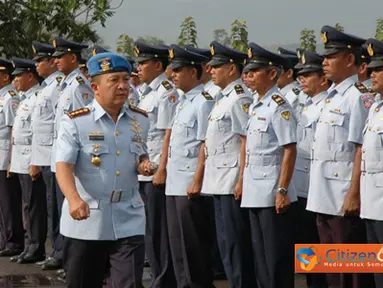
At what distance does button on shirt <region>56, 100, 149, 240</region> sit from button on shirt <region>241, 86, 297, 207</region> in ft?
4.41

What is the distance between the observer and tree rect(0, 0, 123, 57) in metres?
15.8

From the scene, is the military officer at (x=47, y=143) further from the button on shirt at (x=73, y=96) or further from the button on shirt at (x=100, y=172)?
the button on shirt at (x=100, y=172)

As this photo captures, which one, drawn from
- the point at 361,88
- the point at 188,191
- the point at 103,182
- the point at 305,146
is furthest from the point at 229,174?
the point at 103,182

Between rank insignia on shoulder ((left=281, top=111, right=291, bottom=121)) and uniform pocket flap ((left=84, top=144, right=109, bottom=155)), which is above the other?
rank insignia on shoulder ((left=281, top=111, right=291, bottom=121))

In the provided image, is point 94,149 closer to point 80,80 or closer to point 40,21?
point 80,80

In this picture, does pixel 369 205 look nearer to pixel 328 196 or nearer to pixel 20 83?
pixel 328 196

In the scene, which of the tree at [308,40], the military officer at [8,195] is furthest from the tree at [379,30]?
the military officer at [8,195]

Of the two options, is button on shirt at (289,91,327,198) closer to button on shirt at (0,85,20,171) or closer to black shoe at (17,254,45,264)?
black shoe at (17,254,45,264)

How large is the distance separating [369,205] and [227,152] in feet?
5.00

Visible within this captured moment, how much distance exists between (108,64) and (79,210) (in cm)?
94

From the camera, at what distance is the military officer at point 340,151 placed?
5.89 m

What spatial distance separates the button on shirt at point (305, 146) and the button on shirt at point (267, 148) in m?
1.08

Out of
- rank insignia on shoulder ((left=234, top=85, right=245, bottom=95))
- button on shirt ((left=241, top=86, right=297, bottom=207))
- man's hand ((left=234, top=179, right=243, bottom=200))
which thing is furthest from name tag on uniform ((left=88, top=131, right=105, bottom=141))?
rank insignia on shoulder ((left=234, top=85, right=245, bottom=95))

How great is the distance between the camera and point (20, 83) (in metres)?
9.52
